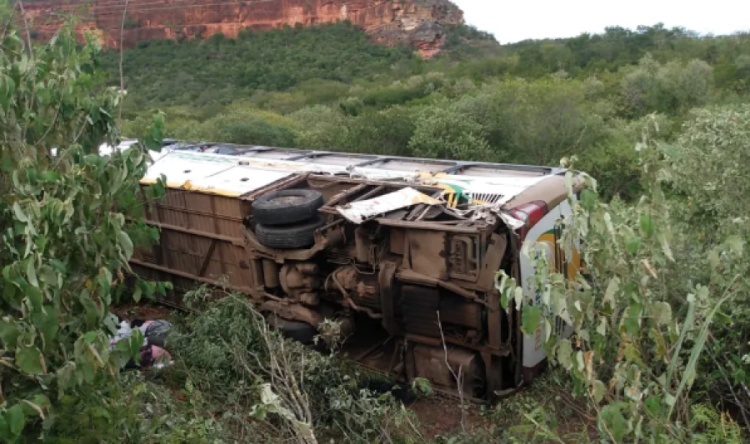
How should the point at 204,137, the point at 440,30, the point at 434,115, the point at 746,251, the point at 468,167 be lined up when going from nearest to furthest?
the point at 746,251
the point at 468,167
the point at 434,115
the point at 204,137
the point at 440,30

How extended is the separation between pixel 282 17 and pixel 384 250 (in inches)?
2311

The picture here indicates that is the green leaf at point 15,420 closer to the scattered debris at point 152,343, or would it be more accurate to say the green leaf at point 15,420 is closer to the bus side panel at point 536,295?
the scattered debris at point 152,343

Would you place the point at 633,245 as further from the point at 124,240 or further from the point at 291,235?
the point at 291,235

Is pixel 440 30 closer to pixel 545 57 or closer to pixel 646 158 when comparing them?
pixel 545 57

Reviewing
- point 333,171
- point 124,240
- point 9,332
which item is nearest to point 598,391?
point 124,240

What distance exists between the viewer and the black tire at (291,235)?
802cm

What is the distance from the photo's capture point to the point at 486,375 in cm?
726

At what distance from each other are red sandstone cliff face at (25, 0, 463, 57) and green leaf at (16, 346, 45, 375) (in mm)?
57041

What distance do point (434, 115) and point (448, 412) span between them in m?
12.3

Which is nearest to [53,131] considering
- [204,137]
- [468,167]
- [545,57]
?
[468,167]

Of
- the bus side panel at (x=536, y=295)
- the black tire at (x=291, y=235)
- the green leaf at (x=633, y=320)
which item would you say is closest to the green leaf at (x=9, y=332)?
the green leaf at (x=633, y=320)

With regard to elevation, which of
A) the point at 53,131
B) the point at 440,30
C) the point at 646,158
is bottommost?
the point at 646,158

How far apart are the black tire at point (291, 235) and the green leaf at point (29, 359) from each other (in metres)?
4.92

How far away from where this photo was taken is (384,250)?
757cm
